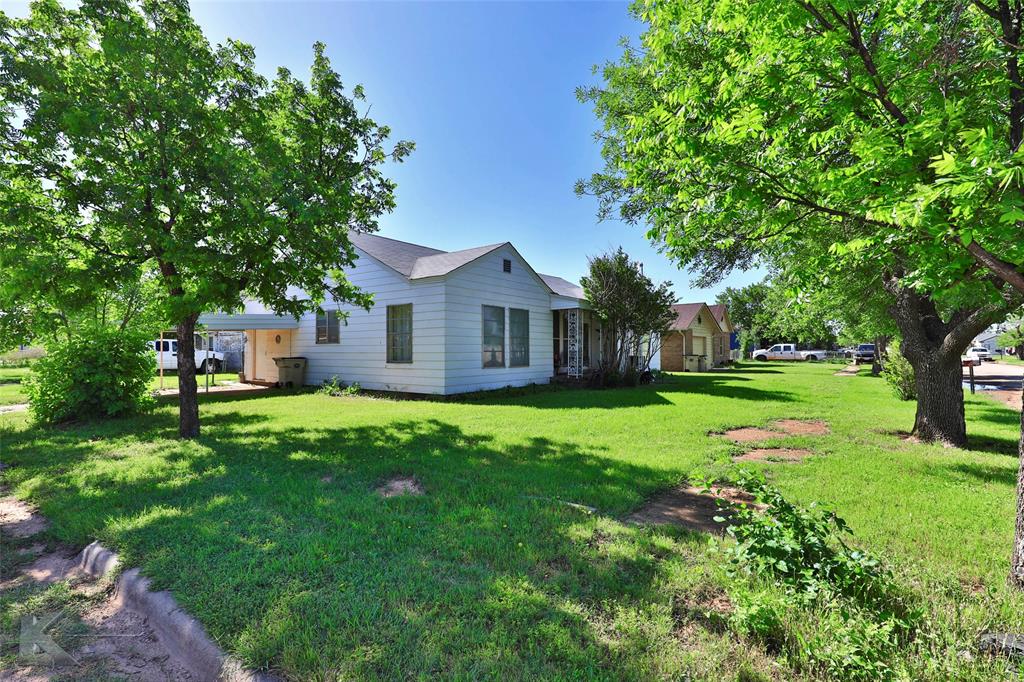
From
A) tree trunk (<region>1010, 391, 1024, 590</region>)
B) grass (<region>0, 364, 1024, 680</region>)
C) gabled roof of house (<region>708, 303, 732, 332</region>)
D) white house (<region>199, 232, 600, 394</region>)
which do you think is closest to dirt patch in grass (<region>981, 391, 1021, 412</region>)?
grass (<region>0, 364, 1024, 680</region>)

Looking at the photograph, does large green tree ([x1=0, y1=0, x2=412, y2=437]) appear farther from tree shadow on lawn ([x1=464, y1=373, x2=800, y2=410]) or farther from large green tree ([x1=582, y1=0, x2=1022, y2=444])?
tree shadow on lawn ([x1=464, y1=373, x2=800, y2=410])

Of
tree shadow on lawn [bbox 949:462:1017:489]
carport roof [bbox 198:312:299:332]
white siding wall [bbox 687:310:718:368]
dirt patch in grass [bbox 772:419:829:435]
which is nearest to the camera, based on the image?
tree shadow on lawn [bbox 949:462:1017:489]

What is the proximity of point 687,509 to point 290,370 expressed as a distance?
14.5 metres

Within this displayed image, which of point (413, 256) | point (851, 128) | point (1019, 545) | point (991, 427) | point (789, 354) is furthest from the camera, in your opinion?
point (789, 354)

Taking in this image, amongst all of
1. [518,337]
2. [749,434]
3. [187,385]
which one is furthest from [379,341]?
[749,434]

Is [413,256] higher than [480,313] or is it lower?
higher

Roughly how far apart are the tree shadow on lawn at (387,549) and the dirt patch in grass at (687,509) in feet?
0.71

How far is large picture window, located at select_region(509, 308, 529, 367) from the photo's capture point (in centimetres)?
1446

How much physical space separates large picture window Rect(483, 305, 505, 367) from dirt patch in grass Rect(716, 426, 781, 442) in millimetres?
7454

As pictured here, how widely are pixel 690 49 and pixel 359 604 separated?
5282 millimetres

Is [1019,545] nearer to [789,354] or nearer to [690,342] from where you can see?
[690,342]

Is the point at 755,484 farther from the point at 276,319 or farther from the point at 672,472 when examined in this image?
the point at 276,319

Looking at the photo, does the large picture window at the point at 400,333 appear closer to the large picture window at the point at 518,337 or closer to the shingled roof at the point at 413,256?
the shingled roof at the point at 413,256

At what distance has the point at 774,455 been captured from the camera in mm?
6281
